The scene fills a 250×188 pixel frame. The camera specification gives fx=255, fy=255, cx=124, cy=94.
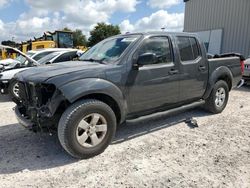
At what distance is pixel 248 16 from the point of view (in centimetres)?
1538

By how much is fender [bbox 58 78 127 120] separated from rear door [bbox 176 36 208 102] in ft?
4.82

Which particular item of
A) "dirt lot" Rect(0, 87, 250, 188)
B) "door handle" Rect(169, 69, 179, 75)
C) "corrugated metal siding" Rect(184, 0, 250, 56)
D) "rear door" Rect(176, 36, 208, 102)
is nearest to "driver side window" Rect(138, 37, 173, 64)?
"door handle" Rect(169, 69, 179, 75)

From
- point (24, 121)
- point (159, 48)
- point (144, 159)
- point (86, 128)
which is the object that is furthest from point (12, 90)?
point (144, 159)

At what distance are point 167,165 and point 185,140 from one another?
1.01m

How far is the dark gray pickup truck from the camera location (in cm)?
352

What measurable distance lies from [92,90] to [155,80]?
1265mm

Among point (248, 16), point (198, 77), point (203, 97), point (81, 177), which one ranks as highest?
point (248, 16)

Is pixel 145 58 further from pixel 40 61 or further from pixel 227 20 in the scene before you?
pixel 227 20

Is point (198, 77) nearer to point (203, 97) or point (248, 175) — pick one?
point (203, 97)

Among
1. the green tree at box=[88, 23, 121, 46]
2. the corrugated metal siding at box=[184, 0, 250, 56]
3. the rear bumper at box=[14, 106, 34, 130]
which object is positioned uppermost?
the green tree at box=[88, 23, 121, 46]

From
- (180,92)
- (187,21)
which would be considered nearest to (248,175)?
(180,92)

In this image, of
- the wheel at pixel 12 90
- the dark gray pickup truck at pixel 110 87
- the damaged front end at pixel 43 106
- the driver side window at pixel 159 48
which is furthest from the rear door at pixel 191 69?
the wheel at pixel 12 90

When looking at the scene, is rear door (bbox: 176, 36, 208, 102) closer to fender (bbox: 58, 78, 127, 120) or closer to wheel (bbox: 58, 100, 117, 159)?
fender (bbox: 58, 78, 127, 120)

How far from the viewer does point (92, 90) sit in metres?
3.63
